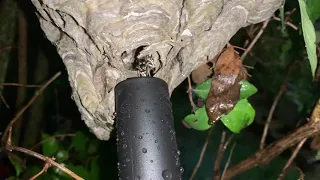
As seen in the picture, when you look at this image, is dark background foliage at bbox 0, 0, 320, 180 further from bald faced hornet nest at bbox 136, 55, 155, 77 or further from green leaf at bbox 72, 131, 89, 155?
bald faced hornet nest at bbox 136, 55, 155, 77

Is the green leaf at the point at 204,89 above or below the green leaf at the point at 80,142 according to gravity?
above

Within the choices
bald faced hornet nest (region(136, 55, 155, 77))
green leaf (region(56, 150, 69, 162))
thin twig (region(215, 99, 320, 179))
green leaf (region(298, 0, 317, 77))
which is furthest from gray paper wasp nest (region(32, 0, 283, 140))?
green leaf (region(56, 150, 69, 162))

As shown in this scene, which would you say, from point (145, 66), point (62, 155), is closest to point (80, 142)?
point (62, 155)

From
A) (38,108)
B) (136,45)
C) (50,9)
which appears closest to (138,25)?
(136,45)

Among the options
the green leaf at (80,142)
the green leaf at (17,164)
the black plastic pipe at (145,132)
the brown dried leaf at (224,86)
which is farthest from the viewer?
the green leaf at (80,142)

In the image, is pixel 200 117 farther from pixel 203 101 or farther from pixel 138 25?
pixel 138 25

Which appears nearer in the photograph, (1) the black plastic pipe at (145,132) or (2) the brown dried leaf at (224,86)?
(1) the black plastic pipe at (145,132)

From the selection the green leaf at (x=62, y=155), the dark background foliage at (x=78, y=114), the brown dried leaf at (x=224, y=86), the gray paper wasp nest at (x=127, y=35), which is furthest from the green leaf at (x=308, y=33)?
the green leaf at (x=62, y=155)

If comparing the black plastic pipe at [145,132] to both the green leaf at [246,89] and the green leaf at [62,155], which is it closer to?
the green leaf at [246,89]

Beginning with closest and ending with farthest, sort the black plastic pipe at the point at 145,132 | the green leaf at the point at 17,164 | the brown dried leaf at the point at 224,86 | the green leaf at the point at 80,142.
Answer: the black plastic pipe at the point at 145,132, the brown dried leaf at the point at 224,86, the green leaf at the point at 17,164, the green leaf at the point at 80,142
